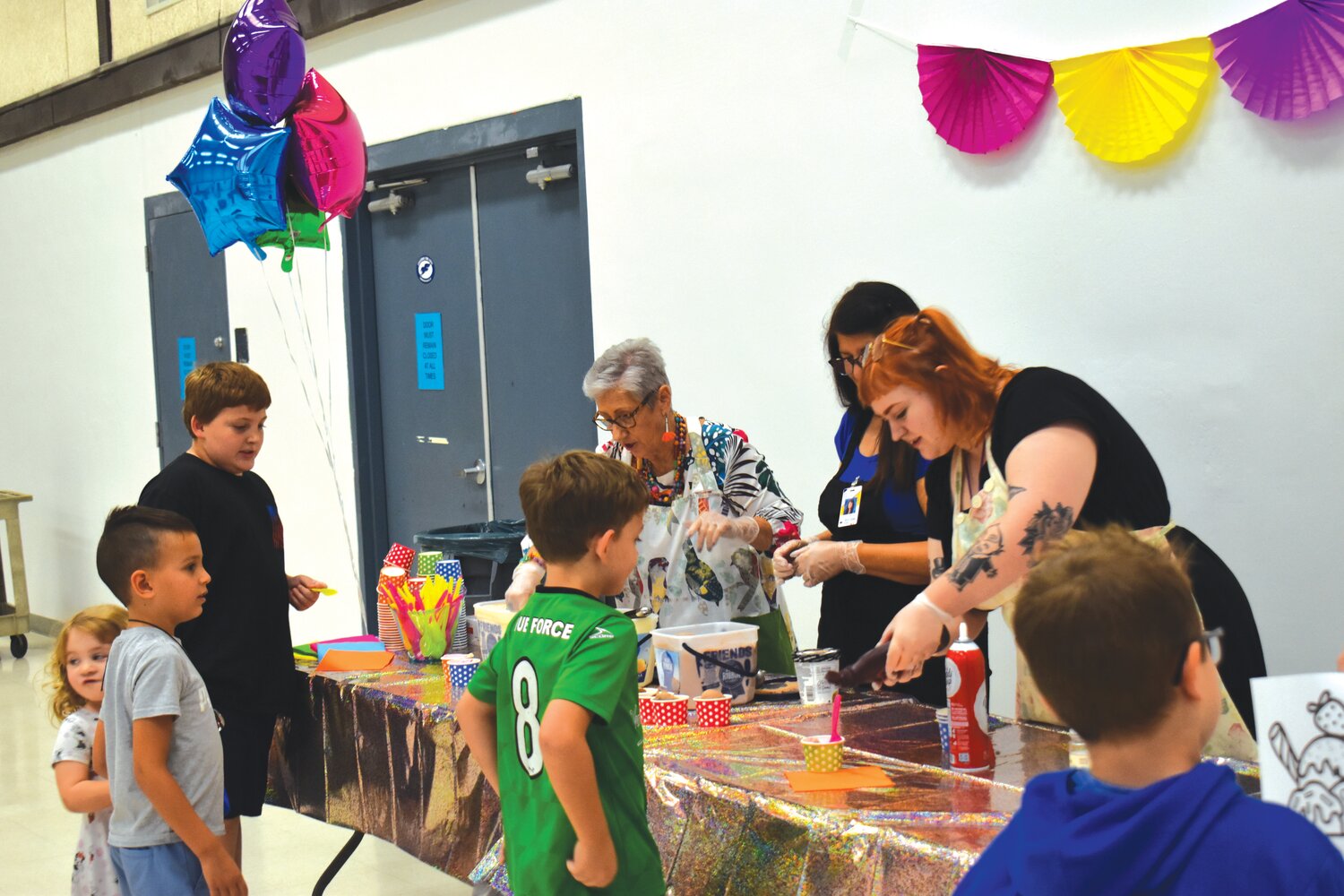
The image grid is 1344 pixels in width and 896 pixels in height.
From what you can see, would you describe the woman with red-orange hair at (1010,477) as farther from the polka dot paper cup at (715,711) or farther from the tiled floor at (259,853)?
the tiled floor at (259,853)

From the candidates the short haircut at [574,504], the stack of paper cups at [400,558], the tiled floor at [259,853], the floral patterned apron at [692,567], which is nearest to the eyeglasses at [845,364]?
the floral patterned apron at [692,567]

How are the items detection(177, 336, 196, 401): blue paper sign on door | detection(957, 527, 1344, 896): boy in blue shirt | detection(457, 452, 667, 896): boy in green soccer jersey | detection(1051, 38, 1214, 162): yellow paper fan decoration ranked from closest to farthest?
detection(957, 527, 1344, 896): boy in blue shirt, detection(457, 452, 667, 896): boy in green soccer jersey, detection(1051, 38, 1214, 162): yellow paper fan decoration, detection(177, 336, 196, 401): blue paper sign on door

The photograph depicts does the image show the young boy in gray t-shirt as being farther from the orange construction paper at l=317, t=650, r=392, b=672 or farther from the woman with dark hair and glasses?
the woman with dark hair and glasses

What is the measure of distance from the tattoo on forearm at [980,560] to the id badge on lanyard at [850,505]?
818mm

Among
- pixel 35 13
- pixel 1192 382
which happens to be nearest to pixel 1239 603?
pixel 1192 382

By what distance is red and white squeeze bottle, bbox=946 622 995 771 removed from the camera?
1.99 metres

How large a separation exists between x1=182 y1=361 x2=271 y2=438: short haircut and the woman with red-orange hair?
1.40 meters

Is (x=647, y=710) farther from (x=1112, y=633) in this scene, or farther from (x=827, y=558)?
(x=1112, y=633)

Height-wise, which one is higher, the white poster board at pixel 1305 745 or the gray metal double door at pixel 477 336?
the gray metal double door at pixel 477 336

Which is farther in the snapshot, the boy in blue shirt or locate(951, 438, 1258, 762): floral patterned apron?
locate(951, 438, 1258, 762): floral patterned apron

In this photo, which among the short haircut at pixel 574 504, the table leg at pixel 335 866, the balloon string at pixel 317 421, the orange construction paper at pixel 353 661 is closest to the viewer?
the short haircut at pixel 574 504

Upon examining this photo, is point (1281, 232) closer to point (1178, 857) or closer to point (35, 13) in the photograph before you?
point (1178, 857)

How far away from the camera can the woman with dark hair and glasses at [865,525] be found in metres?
2.68

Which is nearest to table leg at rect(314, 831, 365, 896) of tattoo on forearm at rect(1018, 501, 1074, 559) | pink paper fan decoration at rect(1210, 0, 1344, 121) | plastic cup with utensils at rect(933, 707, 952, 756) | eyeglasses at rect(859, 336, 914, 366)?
plastic cup with utensils at rect(933, 707, 952, 756)
